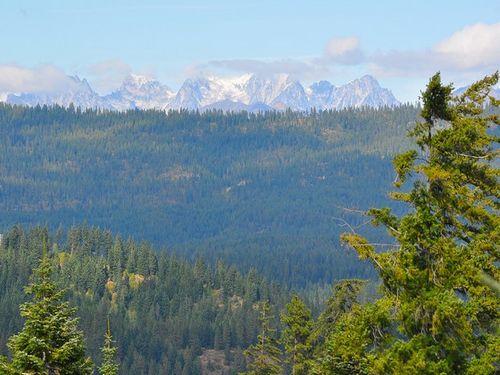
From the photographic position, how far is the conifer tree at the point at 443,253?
23.0m

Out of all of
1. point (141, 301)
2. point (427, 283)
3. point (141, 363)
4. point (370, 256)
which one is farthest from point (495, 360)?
point (141, 301)

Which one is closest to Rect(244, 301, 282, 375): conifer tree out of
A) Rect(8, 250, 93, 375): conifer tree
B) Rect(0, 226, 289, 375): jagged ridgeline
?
Rect(8, 250, 93, 375): conifer tree

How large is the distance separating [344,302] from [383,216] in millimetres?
15171

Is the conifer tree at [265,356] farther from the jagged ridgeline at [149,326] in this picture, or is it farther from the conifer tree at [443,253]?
the jagged ridgeline at [149,326]

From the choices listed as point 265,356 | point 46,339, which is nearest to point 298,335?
point 265,356

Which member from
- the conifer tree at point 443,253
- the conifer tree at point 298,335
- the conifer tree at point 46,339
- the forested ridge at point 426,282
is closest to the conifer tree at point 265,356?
the conifer tree at point 298,335

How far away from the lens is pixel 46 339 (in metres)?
23.2

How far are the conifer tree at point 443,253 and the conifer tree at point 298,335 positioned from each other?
60.0ft

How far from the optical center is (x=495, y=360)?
22.6 m

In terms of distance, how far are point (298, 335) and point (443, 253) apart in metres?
23.3

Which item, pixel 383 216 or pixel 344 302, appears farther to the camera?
pixel 344 302

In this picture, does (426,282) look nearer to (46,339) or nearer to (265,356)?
(46,339)

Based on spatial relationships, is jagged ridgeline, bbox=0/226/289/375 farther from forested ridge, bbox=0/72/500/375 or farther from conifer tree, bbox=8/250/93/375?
conifer tree, bbox=8/250/93/375

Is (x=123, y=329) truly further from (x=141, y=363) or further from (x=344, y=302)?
(x=344, y=302)
